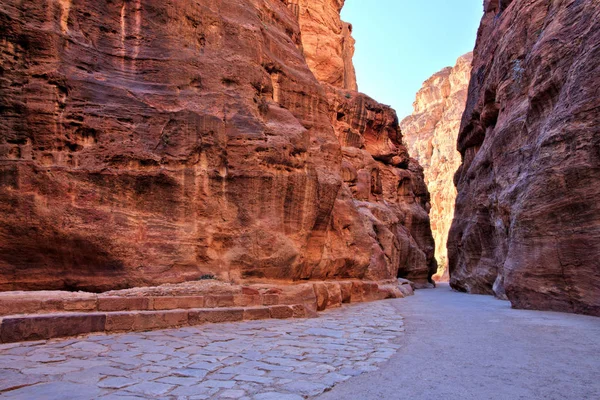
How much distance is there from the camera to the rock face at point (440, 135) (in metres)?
69.2

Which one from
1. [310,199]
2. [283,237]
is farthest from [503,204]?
[283,237]

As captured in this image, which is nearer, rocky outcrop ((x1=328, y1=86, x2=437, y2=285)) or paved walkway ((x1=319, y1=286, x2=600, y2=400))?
paved walkway ((x1=319, y1=286, x2=600, y2=400))

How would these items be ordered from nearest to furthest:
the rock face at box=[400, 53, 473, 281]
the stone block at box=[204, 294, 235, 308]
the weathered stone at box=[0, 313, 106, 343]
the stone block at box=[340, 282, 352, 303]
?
the weathered stone at box=[0, 313, 106, 343] → the stone block at box=[204, 294, 235, 308] → the stone block at box=[340, 282, 352, 303] → the rock face at box=[400, 53, 473, 281]

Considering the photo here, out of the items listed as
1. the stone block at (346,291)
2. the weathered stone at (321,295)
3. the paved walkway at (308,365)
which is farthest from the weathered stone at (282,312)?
the stone block at (346,291)

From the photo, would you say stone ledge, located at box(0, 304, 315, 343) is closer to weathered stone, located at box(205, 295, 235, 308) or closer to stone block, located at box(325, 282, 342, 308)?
weathered stone, located at box(205, 295, 235, 308)

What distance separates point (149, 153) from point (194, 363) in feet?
14.6

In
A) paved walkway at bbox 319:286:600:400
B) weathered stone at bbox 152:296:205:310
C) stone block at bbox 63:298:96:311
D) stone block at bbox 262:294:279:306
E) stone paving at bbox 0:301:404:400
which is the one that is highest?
stone block at bbox 63:298:96:311

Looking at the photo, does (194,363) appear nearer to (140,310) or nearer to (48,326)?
(48,326)

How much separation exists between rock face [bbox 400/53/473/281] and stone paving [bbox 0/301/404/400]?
5765 centimetres

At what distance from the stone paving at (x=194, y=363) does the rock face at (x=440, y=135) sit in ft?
189

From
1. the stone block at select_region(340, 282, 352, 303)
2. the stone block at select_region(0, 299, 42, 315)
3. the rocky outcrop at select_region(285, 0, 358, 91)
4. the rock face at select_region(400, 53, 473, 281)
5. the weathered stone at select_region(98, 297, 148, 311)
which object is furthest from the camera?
the rock face at select_region(400, 53, 473, 281)

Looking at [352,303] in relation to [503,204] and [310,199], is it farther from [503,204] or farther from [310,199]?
[503,204]

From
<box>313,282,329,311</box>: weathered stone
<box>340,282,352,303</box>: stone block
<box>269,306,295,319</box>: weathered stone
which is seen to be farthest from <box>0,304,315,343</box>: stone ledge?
<box>340,282,352,303</box>: stone block

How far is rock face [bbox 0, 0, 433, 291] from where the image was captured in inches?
259
